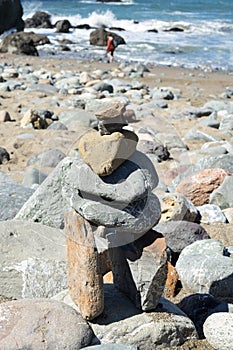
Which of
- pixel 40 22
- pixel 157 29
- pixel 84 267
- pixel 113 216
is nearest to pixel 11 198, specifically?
pixel 84 267

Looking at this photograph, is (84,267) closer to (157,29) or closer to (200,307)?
(200,307)

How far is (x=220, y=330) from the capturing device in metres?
3.66

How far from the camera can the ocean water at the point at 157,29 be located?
24.6 meters

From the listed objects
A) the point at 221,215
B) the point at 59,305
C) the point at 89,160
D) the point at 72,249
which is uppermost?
the point at 89,160

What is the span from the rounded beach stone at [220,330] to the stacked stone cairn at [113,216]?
421mm

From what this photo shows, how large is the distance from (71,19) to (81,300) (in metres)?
41.2

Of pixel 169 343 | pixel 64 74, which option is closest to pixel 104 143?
pixel 169 343

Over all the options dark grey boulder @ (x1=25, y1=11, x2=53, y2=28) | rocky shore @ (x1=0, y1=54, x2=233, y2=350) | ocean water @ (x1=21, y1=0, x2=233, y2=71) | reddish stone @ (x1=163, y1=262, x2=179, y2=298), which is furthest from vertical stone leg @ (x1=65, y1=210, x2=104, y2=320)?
dark grey boulder @ (x1=25, y1=11, x2=53, y2=28)

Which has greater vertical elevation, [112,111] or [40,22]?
[112,111]

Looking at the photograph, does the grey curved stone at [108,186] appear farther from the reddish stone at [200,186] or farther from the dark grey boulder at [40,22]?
the dark grey boulder at [40,22]

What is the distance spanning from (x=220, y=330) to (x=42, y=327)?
3.92 ft

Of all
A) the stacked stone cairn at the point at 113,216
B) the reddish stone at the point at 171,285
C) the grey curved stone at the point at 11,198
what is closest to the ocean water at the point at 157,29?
the grey curved stone at the point at 11,198

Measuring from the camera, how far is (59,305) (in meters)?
3.48

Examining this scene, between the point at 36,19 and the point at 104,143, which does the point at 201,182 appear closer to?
the point at 104,143
